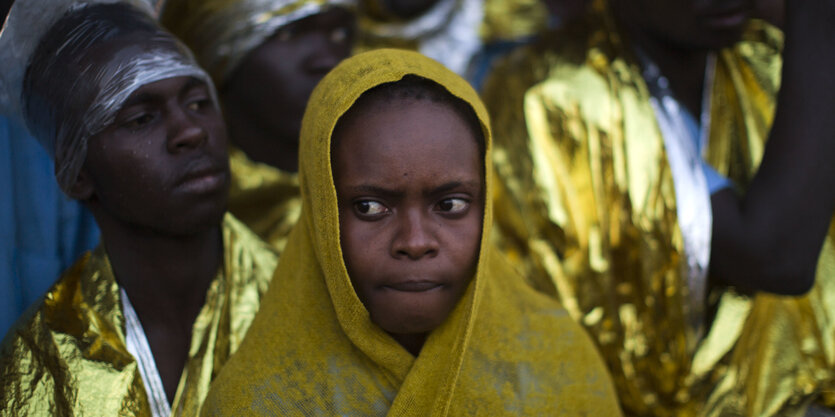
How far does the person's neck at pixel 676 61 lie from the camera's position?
231cm

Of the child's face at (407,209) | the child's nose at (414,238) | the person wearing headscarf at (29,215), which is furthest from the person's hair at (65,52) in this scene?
the child's nose at (414,238)

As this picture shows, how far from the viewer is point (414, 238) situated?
1364 mm

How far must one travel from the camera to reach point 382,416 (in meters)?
1.46

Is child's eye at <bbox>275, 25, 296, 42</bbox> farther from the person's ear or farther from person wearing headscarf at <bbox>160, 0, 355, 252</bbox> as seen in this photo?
the person's ear

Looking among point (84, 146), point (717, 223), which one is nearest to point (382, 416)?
point (84, 146)

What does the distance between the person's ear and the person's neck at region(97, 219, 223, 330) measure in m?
→ 0.08

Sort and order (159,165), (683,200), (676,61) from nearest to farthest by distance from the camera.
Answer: (159,165) → (683,200) → (676,61)

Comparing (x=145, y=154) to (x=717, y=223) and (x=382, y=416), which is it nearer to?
(x=382, y=416)

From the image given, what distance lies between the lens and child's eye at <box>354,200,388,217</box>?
1426 millimetres

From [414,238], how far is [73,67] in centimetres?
84

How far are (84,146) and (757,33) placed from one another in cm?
190

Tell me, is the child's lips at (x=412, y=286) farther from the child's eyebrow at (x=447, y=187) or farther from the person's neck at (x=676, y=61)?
the person's neck at (x=676, y=61)

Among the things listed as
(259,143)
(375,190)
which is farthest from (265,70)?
(375,190)

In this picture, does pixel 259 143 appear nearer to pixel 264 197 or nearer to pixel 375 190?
pixel 264 197
